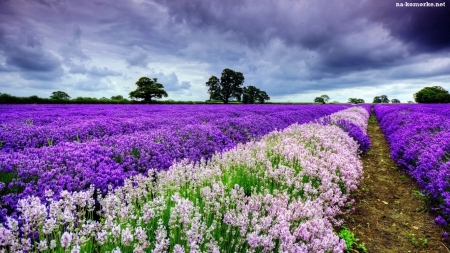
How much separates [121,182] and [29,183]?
3.69ft

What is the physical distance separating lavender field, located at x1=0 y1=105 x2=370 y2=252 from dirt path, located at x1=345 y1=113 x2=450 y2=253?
0.51 metres

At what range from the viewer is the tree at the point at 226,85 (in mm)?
56438

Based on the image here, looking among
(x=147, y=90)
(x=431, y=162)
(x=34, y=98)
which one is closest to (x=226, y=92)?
(x=147, y=90)

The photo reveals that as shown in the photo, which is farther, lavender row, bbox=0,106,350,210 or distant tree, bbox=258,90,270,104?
distant tree, bbox=258,90,270,104

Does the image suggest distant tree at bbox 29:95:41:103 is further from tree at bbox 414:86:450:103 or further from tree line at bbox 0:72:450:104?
tree at bbox 414:86:450:103

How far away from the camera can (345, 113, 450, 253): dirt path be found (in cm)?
365

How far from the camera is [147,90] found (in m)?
50.2

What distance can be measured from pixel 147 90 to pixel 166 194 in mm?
49991

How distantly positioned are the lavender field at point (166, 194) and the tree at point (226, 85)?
4944 cm

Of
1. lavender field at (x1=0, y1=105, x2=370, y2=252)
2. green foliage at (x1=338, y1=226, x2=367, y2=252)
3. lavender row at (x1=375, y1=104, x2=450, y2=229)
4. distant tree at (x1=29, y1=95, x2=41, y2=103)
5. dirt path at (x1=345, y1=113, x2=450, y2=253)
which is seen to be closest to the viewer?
lavender field at (x1=0, y1=105, x2=370, y2=252)

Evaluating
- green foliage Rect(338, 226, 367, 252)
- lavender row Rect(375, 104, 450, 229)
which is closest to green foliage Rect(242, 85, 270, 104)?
lavender row Rect(375, 104, 450, 229)

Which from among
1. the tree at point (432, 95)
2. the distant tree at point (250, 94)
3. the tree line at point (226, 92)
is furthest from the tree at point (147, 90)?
the tree at point (432, 95)

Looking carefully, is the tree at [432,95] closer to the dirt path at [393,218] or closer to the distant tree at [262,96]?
the distant tree at [262,96]

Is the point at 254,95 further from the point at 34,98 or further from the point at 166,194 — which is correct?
→ the point at 166,194
